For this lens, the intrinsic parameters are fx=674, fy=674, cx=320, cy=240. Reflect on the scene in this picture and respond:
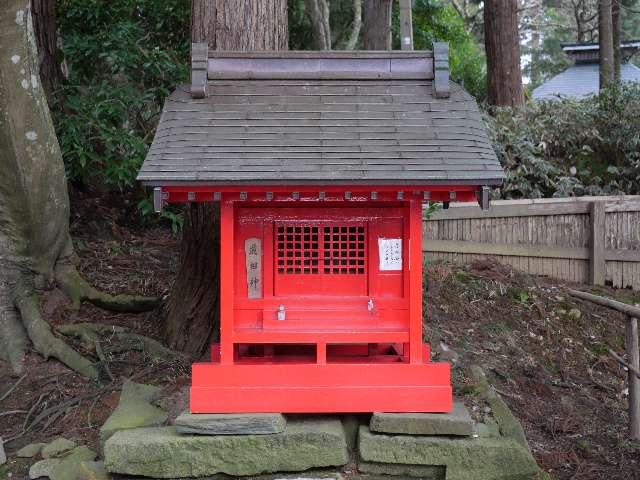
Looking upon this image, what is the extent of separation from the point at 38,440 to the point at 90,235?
3.82 m

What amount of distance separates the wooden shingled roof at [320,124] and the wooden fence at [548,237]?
4.12m

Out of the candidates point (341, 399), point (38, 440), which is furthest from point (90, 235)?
point (341, 399)

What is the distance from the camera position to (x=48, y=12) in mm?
8703

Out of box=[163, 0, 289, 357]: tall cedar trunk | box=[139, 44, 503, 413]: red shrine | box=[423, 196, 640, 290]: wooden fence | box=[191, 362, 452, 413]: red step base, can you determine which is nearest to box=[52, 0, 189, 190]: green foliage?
box=[163, 0, 289, 357]: tall cedar trunk

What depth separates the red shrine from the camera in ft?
16.2

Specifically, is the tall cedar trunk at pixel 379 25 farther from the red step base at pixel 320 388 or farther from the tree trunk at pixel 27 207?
the red step base at pixel 320 388

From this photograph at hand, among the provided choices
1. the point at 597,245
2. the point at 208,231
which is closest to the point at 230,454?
the point at 208,231

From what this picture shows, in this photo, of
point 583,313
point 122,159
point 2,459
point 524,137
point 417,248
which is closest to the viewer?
point 417,248

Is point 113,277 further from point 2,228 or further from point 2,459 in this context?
point 2,459

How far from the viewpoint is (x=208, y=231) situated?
6738 mm

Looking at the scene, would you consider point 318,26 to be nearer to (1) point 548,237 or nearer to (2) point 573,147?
(2) point 573,147

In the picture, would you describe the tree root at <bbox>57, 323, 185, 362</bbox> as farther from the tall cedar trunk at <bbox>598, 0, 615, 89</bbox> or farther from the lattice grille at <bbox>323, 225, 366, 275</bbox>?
the tall cedar trunk at <bbox>598, 0, 615, 89</bbox>

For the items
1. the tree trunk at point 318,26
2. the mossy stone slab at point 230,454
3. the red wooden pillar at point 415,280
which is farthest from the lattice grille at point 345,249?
the tree trunk at point 318,26

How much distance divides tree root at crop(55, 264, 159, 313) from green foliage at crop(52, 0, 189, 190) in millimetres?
1200
